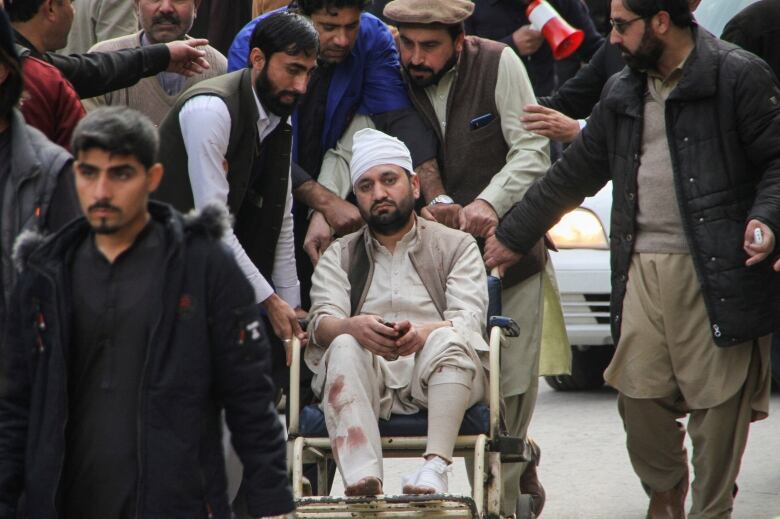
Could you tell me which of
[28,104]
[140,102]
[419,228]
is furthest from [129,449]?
[140,102]

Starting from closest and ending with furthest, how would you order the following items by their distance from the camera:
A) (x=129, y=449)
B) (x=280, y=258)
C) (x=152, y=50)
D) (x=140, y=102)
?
1. (x=129, y=449)
2. (x=152, y=50)
3. (x=280, y=258)
4. (x=140, y=102)

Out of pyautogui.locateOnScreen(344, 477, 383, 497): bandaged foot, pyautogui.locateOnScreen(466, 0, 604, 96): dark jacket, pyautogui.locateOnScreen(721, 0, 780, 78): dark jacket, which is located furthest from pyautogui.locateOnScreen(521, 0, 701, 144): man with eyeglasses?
pyautogui.locateOnScreen(344, 477, 383, 497): bandaged foot

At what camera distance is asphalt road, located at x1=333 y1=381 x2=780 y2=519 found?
699cm

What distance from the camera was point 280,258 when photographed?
624 cm

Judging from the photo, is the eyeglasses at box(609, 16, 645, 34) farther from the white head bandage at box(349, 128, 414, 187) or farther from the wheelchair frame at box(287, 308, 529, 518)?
the wheelchair frame at box(287, 308, 529, 518)

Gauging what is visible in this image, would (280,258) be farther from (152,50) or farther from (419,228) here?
(152,50)

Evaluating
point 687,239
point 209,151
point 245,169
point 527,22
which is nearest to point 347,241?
point 245,169

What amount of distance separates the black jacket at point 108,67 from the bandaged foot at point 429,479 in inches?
67.9

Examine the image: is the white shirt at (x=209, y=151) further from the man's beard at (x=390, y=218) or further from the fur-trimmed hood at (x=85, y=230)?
the fur-trimmed hood at (x=85, y=230)

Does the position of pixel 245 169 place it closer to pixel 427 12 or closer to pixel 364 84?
pixel 364 84

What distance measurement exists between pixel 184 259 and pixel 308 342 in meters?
2.38

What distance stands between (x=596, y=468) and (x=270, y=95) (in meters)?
2.88

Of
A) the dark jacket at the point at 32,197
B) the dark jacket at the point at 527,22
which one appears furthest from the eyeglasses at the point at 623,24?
the dark jacket at the point at 527,22

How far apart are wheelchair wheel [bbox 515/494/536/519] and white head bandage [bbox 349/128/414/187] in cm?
136
